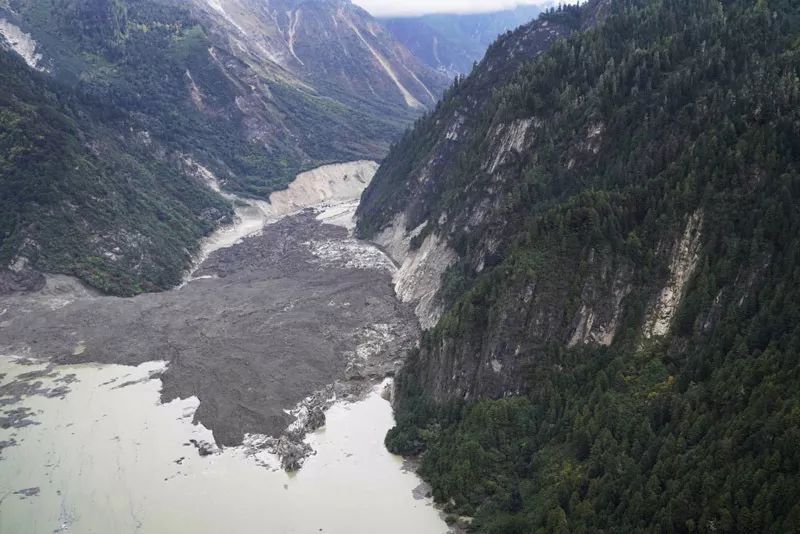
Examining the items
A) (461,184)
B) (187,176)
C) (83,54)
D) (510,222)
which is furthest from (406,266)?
A: (83,54)

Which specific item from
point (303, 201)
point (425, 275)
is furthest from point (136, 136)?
point (425, 275)

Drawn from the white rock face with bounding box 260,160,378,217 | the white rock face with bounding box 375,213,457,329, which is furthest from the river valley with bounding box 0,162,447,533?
the white rock face with bounding box 260,160,378,217

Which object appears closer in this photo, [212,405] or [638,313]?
[638,313]

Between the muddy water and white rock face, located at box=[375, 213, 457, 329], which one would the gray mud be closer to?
white rock face, located at box=[375, 213, 457, 329]

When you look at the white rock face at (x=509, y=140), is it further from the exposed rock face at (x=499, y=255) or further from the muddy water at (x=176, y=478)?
the muddy water at (x=176, y=478)

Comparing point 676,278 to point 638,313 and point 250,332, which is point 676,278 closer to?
point 638,313
